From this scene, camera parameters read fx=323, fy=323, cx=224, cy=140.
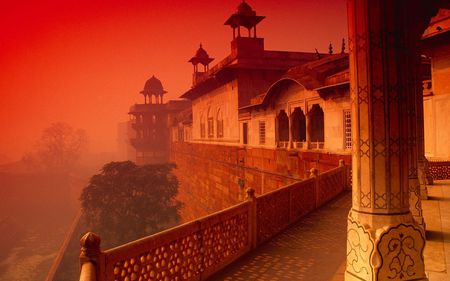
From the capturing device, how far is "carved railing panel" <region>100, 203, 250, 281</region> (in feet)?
11.6

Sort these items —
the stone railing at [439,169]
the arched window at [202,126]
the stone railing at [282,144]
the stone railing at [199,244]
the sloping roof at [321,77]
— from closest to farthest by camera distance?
the stone railing at [199,244], the stone railing at [439,169], the sloping roof at [321,77], the stone railing at [282,144], the arched window at [202,126]

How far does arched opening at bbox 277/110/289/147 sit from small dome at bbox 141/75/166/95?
3812 cm

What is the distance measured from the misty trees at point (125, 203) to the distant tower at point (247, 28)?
1254 centimetres

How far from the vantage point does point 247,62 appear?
65.7ft

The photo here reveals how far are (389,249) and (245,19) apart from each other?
20582 mm

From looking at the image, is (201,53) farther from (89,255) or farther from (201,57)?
(89,255)

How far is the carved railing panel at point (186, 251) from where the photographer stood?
3.53 metres

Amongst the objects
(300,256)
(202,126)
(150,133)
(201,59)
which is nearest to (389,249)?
(300,256)

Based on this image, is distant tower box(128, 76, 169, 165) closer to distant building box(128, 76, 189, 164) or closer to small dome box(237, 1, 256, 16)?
distant building box(128, 76, 189, 164)

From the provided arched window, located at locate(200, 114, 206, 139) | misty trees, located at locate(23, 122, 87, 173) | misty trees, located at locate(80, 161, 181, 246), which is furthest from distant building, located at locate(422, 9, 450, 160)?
misty trees, located at locate(23, 122, 87, 173)

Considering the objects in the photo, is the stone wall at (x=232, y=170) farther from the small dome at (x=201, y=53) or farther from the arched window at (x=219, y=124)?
the small dome at (x=201, y=53)

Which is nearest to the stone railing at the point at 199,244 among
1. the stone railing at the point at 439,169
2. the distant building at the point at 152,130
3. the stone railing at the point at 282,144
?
the stone railing at the point at 439,169

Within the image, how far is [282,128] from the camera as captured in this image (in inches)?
638

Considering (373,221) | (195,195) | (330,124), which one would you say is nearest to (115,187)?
(195,195)
